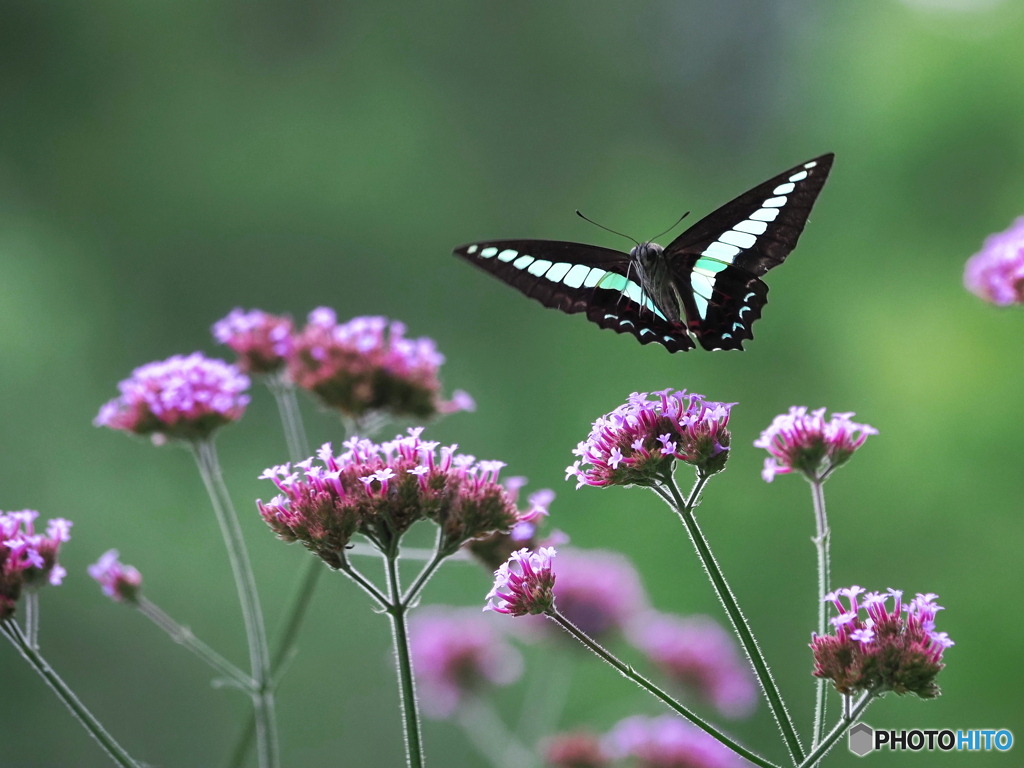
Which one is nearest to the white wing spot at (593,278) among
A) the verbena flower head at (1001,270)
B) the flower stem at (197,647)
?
the verbena flower head at (1001,270)

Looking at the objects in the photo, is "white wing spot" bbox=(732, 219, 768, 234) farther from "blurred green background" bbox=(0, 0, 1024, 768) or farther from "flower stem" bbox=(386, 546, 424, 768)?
"blurred green background" bbox=(0, 0, 1024, 768)

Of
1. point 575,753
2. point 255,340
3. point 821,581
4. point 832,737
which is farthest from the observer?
point 255,340

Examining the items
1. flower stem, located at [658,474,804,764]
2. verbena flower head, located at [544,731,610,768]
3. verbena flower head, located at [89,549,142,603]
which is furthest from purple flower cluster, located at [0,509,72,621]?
verbena flower head, located at [544,731,610,768]

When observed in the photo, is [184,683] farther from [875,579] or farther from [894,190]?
[894,190]

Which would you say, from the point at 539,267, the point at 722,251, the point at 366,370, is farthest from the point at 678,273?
the point at 366,370

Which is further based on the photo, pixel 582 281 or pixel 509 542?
pixel 582 281

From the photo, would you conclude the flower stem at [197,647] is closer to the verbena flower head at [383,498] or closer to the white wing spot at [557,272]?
the verbena flower head at [383,498]

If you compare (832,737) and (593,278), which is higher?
(593,278)

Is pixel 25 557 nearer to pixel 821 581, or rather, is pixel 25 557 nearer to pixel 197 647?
pixel 197 647
